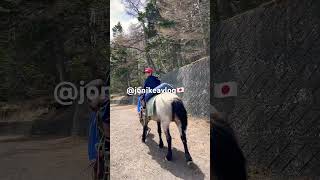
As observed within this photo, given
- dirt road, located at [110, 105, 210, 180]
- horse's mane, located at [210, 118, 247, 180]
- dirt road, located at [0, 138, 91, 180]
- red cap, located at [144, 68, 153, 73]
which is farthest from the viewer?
horse's mane, located at [210, 118, 247, 180]

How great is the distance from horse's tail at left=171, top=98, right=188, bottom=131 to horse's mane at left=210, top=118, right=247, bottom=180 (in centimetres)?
38

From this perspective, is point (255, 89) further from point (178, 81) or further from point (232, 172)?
point (178, 81)

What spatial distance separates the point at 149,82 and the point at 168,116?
0.41 meters

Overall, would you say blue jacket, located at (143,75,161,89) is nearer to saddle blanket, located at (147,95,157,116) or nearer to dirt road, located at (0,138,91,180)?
saddle blanket, located at (147,95,157,116)

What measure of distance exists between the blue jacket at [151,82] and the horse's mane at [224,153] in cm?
82

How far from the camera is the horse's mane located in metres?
4.27

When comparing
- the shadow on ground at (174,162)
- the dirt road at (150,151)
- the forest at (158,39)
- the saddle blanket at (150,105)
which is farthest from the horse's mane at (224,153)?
the forest at (158,39)

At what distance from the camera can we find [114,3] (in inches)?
147

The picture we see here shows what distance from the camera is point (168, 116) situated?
3967 millimetres

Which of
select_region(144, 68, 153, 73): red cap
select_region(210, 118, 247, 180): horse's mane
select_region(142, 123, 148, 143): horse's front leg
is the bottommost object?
select_region(210, 118, 247, 180): horse's mane

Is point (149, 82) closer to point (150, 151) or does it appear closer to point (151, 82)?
point (151, 82)

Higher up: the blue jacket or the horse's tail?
the blue jacket

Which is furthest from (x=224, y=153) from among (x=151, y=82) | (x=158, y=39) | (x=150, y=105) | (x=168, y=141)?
(x=158, y=39)

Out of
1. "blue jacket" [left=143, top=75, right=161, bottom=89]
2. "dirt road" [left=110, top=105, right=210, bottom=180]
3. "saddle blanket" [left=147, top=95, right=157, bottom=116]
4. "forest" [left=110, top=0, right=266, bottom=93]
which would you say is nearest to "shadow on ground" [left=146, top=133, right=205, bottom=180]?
"dirt road" [left=110, top=105, right=210, bottom=180]
